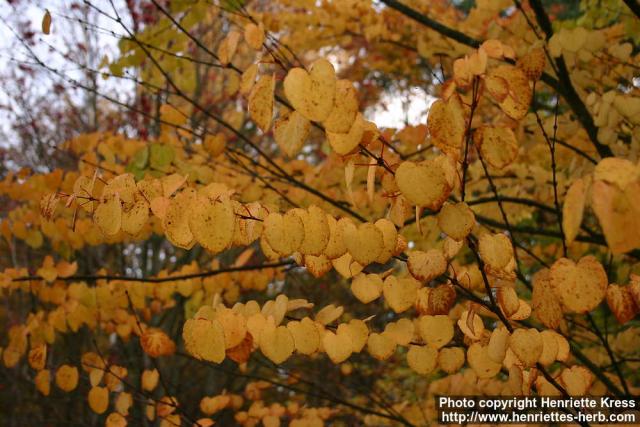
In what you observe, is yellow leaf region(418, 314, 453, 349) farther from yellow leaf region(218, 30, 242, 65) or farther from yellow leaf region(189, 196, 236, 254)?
yellow leaf region(218, 30, 242, 65)

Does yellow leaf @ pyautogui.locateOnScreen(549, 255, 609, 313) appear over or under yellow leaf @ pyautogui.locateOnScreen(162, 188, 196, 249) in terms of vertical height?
under

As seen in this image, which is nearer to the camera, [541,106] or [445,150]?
[445,150]

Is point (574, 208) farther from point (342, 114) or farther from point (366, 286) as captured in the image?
point (366, 286)

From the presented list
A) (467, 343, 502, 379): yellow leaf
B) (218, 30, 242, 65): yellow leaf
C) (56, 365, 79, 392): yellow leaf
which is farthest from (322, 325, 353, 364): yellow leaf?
(56, 365, 79, 392): yellow leaf

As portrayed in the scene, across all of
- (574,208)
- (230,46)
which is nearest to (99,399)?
(230,46)

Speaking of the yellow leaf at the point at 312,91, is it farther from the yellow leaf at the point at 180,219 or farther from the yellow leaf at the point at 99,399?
the yellow leaf at the point at 99,399

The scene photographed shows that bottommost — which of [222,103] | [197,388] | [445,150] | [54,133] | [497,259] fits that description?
[197,388]

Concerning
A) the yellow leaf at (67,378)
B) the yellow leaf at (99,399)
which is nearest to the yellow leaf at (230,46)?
the yellow leaf at (99,399)

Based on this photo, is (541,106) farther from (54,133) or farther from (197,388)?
(54,133)

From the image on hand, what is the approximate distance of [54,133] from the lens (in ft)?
18.1

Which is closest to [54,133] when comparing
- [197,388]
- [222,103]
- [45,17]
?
[222,103]

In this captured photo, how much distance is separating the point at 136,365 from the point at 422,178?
366 centimetres

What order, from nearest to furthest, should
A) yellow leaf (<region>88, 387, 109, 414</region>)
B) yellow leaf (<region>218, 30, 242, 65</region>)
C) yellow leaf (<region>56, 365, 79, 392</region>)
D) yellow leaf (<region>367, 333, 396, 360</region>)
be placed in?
1. yellow leaf (<region>367, 333, 396, 360</region>)
2. yellow leaf (<region>218, 30, 242, 65</region>)
3. yellow leaf (<region>88, 387, 109, 414</region>)
4. yellow leaf (<region>56, 365, 79, 392</region>)

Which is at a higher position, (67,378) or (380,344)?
(380,344)
